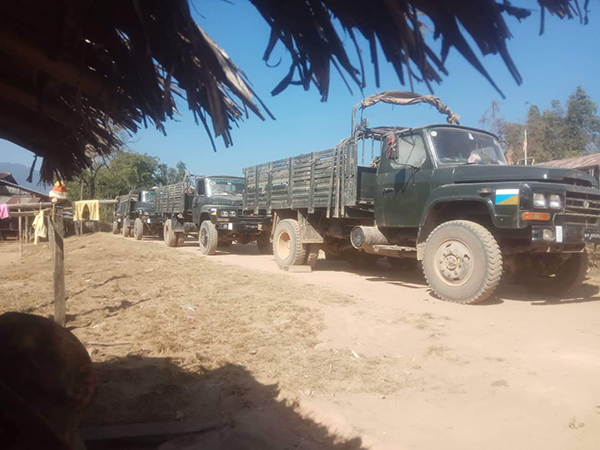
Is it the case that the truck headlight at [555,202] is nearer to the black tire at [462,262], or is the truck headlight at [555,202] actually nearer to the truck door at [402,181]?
the black tire at [462,262]

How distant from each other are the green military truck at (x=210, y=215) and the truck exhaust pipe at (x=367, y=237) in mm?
4417

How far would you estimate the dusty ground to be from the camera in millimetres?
2588

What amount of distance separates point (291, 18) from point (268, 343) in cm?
327

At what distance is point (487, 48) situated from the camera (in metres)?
1.31

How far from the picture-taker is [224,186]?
506 inches

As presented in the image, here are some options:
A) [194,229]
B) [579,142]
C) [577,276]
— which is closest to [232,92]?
[577,276]

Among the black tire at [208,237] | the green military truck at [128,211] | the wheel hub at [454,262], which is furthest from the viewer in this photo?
the green military truck at [128,211]

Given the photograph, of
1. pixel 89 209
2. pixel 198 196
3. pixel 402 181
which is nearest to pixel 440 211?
pixel 402 181

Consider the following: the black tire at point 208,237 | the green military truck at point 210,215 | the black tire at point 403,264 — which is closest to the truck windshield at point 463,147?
the black tire at point 403,264

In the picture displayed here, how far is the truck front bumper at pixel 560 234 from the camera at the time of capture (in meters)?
4.80

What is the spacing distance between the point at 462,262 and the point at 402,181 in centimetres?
171

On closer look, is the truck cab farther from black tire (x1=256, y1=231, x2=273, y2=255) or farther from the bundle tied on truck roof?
black tire (x1=256, y1=231, x2=273, y2=255)

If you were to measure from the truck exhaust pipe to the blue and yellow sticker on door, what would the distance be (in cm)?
234

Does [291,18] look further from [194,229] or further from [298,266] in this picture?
[194,229]
